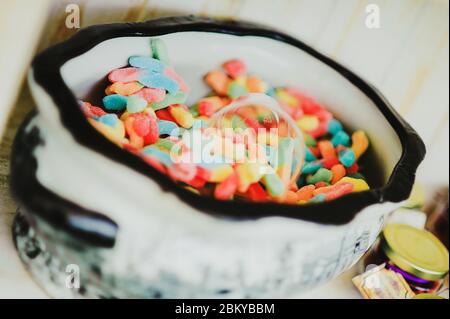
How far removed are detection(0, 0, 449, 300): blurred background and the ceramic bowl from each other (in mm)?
76

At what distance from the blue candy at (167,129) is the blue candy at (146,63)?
0.23 feet

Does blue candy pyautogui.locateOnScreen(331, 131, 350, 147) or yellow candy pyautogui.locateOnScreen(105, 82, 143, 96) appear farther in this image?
blue candy pyautogui.locateOnScreen(331, 131, 350, 147)

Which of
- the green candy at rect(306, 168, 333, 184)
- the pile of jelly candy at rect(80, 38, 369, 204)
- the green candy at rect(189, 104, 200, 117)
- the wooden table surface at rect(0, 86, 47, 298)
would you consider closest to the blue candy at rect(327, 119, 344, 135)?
the pile of jelly candy at rect(80, 38, 369, 204)

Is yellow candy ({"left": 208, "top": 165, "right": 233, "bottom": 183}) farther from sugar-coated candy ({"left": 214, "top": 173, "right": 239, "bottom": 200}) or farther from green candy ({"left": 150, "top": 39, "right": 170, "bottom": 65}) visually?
green candy ({"left": 150, "top": 39, "right": 170, "bottom": 65})

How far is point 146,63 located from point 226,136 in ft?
0.46

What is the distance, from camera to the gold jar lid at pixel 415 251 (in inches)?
29.0

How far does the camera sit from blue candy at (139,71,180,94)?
65cm

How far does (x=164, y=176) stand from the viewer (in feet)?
1.44

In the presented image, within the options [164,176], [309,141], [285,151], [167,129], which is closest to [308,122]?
[309,141]

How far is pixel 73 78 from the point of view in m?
0.56

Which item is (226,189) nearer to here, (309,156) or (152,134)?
(152,134)

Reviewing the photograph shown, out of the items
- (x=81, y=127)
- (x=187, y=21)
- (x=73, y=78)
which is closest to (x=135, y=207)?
(x=81, y=127)

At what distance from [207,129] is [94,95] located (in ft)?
0.48

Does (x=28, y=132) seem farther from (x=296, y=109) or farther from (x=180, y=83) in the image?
(x=296, y=109)
